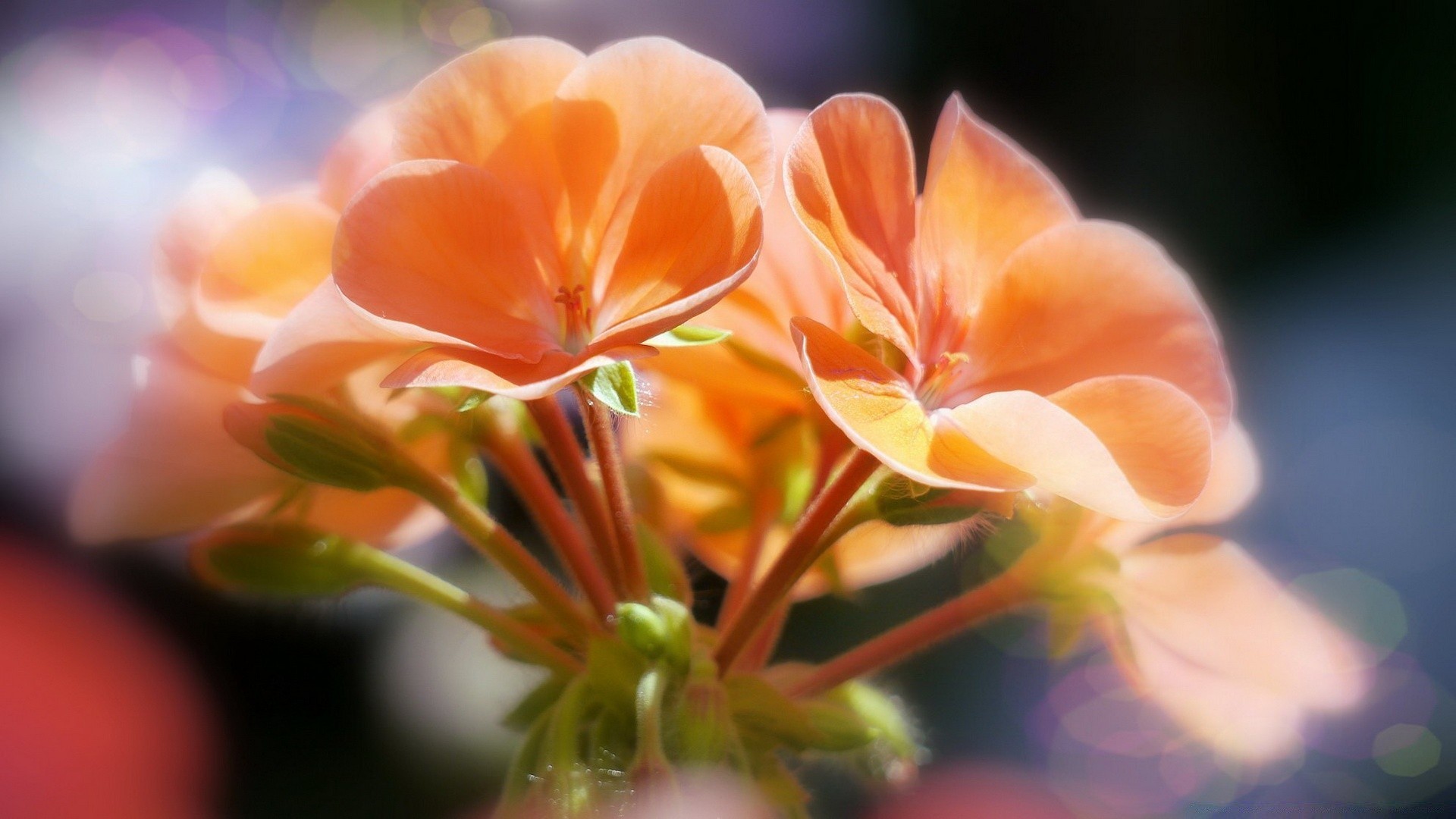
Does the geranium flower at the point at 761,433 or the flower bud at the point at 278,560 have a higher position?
the geranium flower at the point at 761,433

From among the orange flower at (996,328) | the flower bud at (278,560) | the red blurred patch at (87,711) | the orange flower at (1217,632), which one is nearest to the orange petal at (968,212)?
the orange flower at (996,328)

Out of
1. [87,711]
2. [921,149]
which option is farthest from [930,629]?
[921,149]

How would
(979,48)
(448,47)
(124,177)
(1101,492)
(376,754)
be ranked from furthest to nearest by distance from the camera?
1. (979,48)
2. (448,47)
3. (376,754)
4. (124,177)
5. (1101,492)

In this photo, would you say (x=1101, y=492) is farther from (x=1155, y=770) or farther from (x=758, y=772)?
(x=1155, y=770)

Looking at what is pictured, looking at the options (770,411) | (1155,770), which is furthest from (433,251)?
(1155,770)

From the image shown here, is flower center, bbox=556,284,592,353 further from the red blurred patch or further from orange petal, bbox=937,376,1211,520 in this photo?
the red blurred patch

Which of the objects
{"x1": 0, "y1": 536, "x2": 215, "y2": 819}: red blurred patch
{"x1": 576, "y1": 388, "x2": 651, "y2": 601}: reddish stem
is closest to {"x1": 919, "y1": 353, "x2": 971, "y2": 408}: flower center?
{"x1": 576, "y1": 388, "x2": 651, "y2": 601}: reddish stem

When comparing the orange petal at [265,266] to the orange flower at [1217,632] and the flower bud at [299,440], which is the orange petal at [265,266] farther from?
the orange flower at [1217,632]
